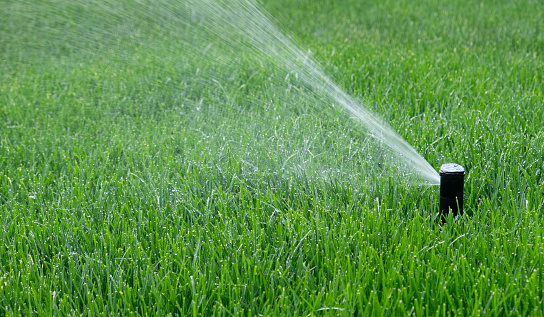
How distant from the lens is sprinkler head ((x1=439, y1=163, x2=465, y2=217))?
2119 mm

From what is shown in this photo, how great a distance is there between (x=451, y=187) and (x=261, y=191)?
0.86 metres

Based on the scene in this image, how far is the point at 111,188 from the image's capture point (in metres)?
2.71

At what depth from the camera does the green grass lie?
1917mm

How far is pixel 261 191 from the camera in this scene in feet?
8.64

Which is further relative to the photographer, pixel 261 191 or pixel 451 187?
pixel 261 191

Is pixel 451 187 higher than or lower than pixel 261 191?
higher

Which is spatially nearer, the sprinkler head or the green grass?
the green grass

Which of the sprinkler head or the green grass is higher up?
the sprinkler head

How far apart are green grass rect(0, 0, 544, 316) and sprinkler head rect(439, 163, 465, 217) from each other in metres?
0.06

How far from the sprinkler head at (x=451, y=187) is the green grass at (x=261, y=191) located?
61 mm

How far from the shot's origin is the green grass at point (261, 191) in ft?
6.29

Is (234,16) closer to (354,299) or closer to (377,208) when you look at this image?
(377,208)

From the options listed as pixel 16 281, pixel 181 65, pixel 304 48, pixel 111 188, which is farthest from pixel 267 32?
pixel 16 281

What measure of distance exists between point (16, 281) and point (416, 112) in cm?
237
